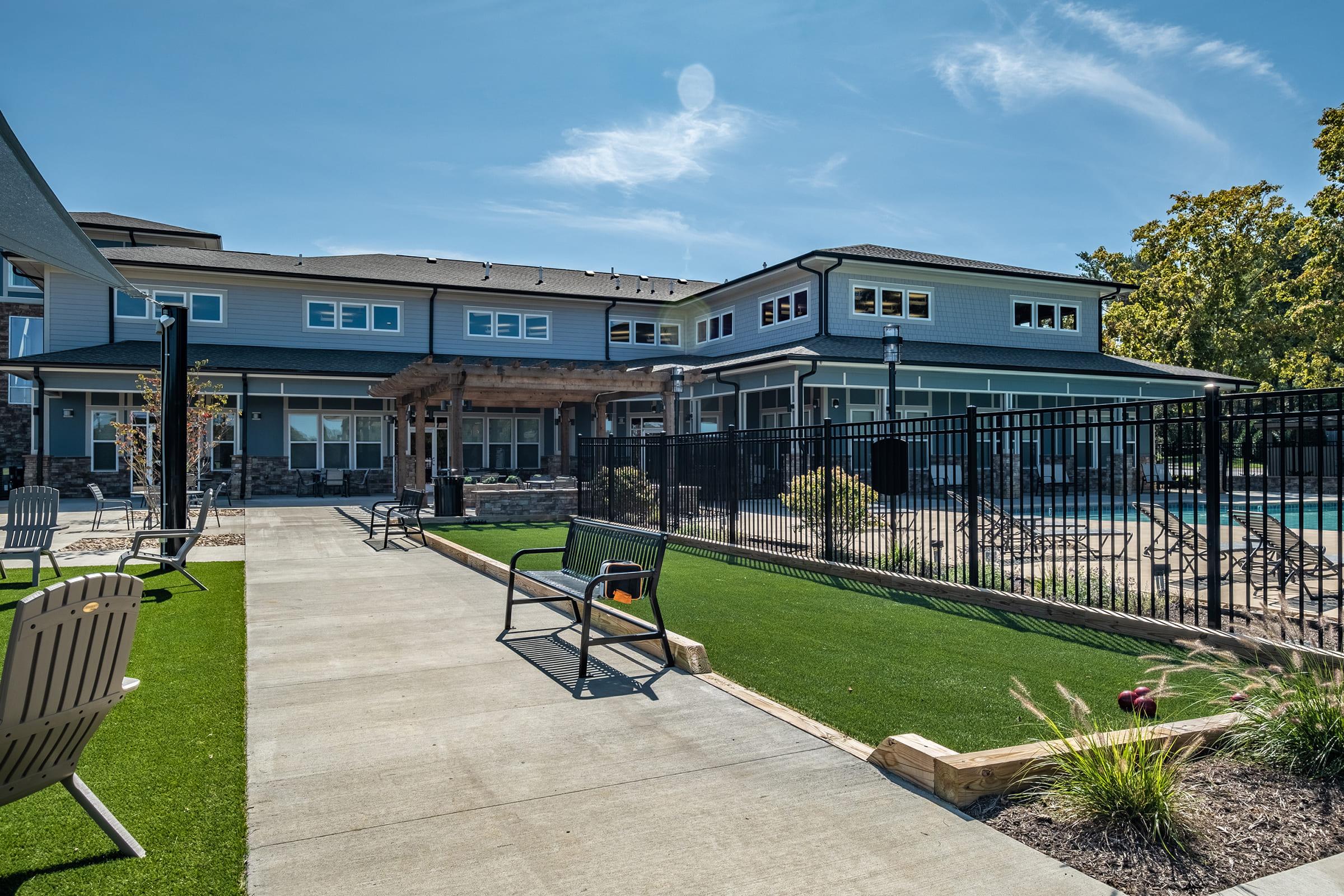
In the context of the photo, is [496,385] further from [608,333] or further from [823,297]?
[608,333]

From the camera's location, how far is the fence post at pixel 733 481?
12.8 m

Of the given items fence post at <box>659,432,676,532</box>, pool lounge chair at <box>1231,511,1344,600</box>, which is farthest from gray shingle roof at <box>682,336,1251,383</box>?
pool lounge chair at <box>1231,511,1344,600</box>

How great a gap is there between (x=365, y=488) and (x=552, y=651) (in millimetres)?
23763

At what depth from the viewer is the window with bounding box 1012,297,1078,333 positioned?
1173 inches

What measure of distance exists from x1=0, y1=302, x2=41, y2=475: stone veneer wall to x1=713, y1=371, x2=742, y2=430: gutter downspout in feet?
90.2

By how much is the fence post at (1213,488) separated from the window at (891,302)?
68.4ft

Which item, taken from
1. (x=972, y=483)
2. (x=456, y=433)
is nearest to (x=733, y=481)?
(x=972, y=483)

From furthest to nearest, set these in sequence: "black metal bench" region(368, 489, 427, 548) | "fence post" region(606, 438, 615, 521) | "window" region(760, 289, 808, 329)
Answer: "window" region(760, 289, 808, 329) → "fence post" region(606, 438, 615, 521) → "black metal bench" region(368, 489, 427, 548)

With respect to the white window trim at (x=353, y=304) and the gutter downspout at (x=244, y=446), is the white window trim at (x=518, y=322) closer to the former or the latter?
the white window trim at (x=353, y=304)

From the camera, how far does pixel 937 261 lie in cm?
2908

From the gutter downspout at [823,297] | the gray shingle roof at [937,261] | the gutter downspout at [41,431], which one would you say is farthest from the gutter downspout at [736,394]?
the gutter downspout at [41,431]

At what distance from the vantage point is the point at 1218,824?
354 cm

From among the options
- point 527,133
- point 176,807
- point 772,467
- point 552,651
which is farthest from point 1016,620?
point 527,133

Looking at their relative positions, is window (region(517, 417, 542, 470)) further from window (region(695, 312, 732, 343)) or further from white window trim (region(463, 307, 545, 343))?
window (region(695, 312, 732, 343))
